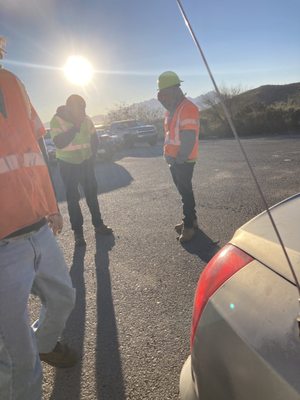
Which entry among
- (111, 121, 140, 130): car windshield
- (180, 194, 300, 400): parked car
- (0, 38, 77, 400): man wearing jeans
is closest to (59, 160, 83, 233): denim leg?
(0, 38, 77, 400): man wearing jeans

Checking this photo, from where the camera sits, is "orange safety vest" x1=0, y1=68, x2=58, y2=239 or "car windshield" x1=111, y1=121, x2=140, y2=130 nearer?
"orange safety vest" x1=0, y1=68, x2=58, y2=239

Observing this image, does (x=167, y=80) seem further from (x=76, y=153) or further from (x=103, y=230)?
(x=103, y=230)

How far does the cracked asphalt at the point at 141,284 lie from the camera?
2543mm

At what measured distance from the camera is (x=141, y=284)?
3.83 meters

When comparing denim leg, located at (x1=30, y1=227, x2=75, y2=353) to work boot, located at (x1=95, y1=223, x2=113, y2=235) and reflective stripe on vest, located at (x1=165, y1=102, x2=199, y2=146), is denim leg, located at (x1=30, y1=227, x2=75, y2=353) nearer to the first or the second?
reflective stripe on vest, located at (x1=165, y1=102, x2=199, y2=146)

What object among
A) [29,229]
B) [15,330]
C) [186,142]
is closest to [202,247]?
[186,142]

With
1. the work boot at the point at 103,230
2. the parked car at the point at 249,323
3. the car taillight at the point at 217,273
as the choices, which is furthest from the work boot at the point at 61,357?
the work boot at the point at 103,230

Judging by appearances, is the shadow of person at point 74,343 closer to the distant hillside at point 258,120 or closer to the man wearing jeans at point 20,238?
the man wearing jeans at point 20,238

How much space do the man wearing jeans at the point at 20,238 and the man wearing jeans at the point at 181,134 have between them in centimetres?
265

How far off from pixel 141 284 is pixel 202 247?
1047mm

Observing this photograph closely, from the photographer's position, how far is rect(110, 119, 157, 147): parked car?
22.0 metres

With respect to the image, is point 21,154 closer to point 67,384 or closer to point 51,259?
point 51,259

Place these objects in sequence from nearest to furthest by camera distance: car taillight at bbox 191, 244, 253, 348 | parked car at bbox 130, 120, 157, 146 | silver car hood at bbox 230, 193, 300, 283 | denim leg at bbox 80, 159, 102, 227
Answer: silver car hood at bbox 230, 193, 300, 283 < car taillight at bbox 191, 244, 253, 348 < denim leg at bbox 80, 159, 102, 227 < parked car at bbox 130, 120, 157, 146

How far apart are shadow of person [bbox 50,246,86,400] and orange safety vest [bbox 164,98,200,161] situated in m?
1.78
